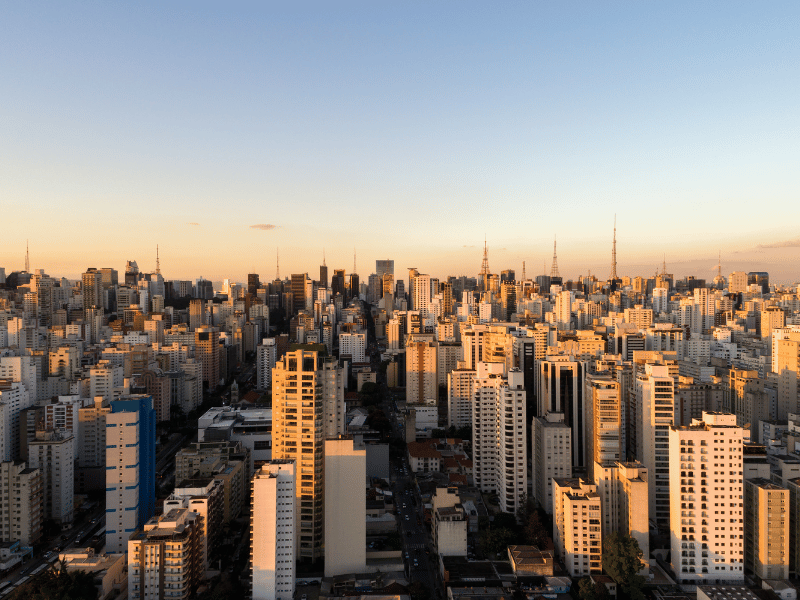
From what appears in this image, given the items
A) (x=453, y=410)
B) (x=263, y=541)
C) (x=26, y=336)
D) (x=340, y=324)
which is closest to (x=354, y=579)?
(x=263, y=541)

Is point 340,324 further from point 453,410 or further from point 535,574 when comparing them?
point 535,574

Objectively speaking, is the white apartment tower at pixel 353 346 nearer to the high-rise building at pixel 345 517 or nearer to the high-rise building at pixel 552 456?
the high-rise building at pixel 552 456

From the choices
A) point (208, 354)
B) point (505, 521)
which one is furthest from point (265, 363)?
point (505, 521)

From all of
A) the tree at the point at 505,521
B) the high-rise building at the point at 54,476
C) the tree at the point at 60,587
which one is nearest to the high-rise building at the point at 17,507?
the high-rise building at the point at 54,476

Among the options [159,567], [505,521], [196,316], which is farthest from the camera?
[196,316]

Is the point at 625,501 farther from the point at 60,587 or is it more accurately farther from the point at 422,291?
the point at 422,291

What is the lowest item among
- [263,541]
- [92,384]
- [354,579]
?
[354,579]
